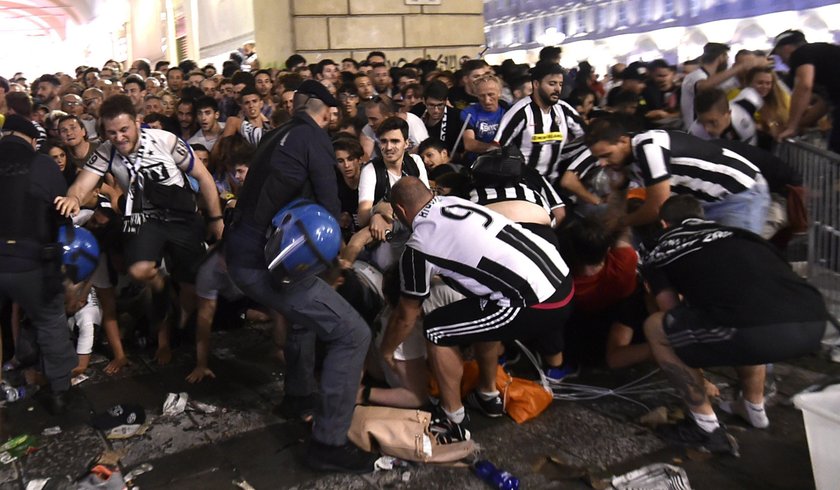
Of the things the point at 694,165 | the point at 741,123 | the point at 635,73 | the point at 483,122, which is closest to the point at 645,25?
the point at 635,73

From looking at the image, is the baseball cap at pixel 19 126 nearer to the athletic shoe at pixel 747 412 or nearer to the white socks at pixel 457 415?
the white socks at pixel 457 415

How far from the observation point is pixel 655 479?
11.2 feet

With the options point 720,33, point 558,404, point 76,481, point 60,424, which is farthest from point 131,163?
point 720,33

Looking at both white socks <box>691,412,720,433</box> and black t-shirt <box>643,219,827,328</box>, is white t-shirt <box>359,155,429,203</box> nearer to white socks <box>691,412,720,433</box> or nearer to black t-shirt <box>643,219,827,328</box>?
black t-shirt <box>643,219,827,328</box>

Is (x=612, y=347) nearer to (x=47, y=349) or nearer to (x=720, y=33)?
(x=47, y=349)

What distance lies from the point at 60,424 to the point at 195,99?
14.9 feet

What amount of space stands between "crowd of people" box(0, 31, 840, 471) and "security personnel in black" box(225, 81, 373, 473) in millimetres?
11

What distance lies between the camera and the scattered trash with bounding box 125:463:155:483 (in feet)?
12.5

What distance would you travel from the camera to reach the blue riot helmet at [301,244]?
3.46 m

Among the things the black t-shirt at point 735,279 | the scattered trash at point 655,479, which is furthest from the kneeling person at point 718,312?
the scattered trash at point 655,479

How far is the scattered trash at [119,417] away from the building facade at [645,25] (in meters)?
9.03

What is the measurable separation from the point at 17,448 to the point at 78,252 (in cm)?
132

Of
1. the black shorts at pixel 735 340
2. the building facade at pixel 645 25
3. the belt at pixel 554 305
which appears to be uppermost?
the building facade at pixel 645 25

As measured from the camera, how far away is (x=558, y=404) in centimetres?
443
